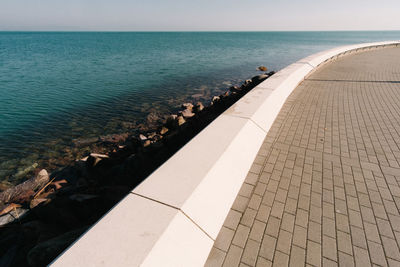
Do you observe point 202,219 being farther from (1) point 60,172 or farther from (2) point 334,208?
(1) point 60,172

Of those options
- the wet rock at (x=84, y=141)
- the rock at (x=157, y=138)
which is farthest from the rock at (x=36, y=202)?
the wet rock at (x=84, y=141)

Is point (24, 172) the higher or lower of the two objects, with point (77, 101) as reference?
lower

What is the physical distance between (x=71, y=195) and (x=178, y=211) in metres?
4.00

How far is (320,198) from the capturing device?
3432mm

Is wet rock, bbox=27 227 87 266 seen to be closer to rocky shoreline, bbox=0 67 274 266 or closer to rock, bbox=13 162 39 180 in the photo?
rocky shoreline, bbox=0 67 274 266

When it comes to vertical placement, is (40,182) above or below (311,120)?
below

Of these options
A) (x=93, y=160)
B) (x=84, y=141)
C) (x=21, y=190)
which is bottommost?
(x=84, y=141)

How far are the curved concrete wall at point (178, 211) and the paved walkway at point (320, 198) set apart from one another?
420 mm

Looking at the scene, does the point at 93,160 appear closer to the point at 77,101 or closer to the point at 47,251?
the point at 47,251

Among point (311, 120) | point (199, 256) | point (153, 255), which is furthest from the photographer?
point (311, 120)

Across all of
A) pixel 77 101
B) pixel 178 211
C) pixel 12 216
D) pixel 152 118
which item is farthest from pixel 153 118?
pixel 178 211

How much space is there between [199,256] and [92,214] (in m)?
3.26

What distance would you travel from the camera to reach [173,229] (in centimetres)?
215

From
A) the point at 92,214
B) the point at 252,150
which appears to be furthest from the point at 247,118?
the point at 92,214
